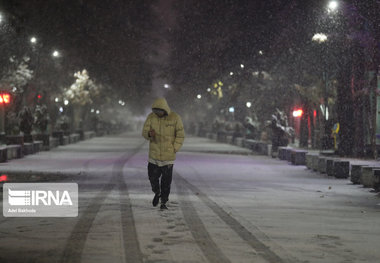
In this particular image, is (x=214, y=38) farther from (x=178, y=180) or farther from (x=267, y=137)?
(x=178, y=180)

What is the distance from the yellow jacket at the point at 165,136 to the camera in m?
13.7

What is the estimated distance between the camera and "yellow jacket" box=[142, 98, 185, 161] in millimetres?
13719

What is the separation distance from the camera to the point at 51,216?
1247 cm

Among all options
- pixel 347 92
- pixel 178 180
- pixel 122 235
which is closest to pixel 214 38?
pixel 347 92

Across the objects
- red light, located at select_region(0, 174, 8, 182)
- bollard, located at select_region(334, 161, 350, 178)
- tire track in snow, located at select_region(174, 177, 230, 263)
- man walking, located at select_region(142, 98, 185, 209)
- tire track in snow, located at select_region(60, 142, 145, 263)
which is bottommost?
red light, located at select_region(0, 174, 8, 182)

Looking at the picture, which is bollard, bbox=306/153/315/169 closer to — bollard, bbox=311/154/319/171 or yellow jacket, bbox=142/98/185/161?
bollard, bbox=311/154/319/171

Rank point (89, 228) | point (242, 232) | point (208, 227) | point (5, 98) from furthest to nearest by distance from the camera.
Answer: point (5, 98)
point (208, 227)
point (89, 228)
point (242, 232)

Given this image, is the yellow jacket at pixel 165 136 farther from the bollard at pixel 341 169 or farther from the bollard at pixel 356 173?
the bollard at pixel 341 169

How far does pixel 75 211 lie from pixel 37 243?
3579 millimetres

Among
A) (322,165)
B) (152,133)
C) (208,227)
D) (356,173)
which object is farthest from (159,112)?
(322,165)

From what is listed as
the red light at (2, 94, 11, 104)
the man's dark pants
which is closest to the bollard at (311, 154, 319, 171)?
the man's dark pants

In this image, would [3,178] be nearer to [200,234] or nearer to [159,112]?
[159,112]

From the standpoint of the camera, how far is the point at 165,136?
13727mm

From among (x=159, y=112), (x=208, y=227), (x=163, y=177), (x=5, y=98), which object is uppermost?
(x=5, y=98)
